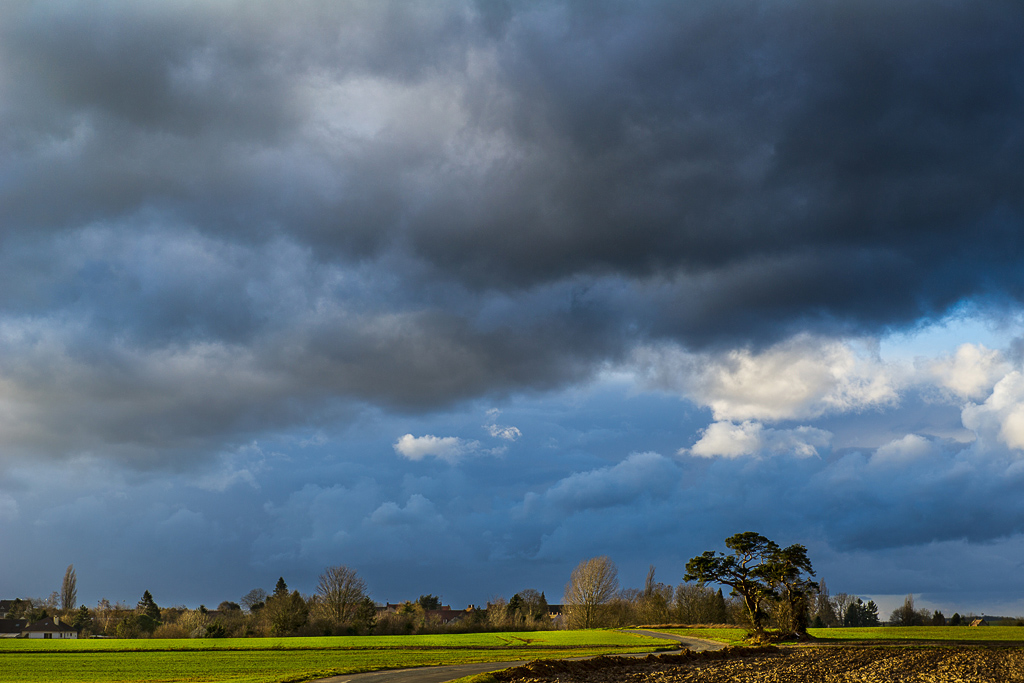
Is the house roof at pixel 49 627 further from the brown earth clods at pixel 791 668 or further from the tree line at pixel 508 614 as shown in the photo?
the brown earth clods at pixel 791 668

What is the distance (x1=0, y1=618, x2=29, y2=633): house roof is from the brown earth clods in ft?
571

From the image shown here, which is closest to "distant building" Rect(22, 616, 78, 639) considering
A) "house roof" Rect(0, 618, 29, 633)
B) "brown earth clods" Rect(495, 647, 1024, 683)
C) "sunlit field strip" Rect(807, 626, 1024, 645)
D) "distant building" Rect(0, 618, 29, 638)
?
"distant building" Rect(0, 618, 29, 638)

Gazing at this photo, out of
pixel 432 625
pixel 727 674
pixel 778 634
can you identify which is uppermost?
pixel 727 674

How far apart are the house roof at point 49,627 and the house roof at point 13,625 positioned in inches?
233

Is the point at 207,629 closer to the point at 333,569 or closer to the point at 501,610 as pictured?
the point at 333,569

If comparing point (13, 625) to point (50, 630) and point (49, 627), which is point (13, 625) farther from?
point (50, 630)

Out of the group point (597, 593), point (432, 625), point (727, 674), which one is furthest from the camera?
point (597, 593)

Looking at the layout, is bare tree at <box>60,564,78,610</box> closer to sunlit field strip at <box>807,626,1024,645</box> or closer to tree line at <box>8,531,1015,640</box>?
tree line at <box>8,531,1015,640</box>

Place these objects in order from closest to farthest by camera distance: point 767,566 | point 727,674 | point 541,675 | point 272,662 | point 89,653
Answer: point 541,675 → point 727,674 → point 272,662 → point 767,566 → point 89,653

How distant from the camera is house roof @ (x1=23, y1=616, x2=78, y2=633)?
6241 inches

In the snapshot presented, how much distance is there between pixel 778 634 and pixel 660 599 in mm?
67114

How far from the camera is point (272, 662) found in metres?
59.4

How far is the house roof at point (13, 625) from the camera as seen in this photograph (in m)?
165

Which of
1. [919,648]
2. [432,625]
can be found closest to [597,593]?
[432,625]
